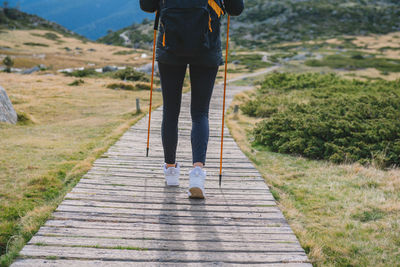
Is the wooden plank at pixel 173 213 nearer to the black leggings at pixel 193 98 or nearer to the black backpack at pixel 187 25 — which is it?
the black leggings at pixel 193 98

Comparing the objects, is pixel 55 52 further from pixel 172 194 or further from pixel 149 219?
pixel 149 219

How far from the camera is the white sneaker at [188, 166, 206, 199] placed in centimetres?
371

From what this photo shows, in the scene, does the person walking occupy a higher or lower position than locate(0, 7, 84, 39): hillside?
lower

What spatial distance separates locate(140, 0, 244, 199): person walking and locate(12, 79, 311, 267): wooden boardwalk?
16.9 inches

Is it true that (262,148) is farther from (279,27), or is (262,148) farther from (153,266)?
(279,27)

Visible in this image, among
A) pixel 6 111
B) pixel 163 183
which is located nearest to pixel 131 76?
pixel 6 111

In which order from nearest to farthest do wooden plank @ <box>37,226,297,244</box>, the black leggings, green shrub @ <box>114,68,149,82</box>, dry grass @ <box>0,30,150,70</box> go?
wooden plank @ <box>37,226,297,244</box> → the black leggings → green shrub @ <box>114,68,149,82</box> → dry grass @ <box>0,30,150,70</box>

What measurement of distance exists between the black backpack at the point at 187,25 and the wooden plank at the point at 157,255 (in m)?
1.84

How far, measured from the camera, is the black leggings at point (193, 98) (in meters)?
3.55

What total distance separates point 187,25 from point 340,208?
2.98 metres

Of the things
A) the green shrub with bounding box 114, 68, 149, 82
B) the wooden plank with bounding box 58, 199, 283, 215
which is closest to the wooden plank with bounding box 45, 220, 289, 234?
the wooden plank with bounding box 58, 199, 283, 215

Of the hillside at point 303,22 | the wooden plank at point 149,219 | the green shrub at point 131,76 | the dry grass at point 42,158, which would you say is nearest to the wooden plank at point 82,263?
the dry grass at point 42,158

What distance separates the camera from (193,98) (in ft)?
12.2

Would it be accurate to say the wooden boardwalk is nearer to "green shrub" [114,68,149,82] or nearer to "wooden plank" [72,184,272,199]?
"wooden plank" [72,184,272,199]
